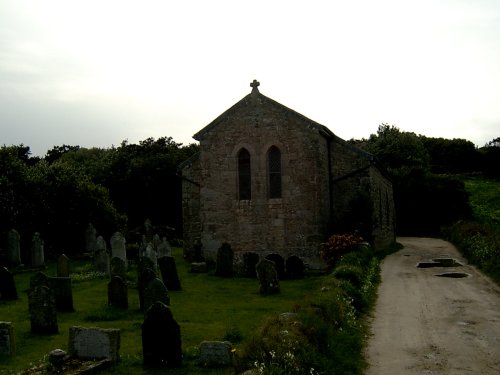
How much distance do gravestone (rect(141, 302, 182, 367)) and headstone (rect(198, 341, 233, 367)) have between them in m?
0.51

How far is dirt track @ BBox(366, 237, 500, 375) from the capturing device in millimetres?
8922

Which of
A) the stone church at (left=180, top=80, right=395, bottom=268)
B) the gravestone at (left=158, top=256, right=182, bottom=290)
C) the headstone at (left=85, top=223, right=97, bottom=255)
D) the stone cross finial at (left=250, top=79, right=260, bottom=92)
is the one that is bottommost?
the gravestone at (left=158, top=256, right=182, bottom=290)

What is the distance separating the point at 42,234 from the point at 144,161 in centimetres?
1871

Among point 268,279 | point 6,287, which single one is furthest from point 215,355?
point 6,287

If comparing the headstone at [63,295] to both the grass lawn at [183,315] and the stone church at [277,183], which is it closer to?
the grass lawn at [183,315]

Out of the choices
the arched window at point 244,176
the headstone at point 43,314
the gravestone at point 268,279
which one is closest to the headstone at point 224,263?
the arched window at point 244,176

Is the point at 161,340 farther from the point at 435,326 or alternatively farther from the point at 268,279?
the point at 268,279

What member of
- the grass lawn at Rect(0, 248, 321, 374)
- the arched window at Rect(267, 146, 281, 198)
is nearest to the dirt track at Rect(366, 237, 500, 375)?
the grass lawn at Rect(0, 248, 321, 374)

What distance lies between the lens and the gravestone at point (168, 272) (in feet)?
59.5

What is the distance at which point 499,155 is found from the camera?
213 ft

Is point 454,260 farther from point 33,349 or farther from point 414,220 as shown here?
point 414,220

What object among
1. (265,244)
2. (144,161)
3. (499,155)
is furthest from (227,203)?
(499,155)

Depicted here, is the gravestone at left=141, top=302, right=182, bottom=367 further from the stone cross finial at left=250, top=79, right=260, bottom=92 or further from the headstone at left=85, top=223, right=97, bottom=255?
the headstone at left=85, top=223, right=97, bottom=255

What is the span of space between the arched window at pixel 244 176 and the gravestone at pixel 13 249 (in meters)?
11.9
